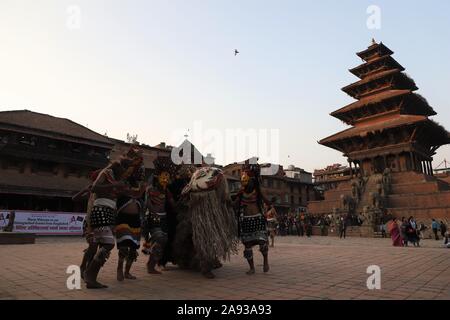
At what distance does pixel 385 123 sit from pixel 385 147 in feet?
8.32

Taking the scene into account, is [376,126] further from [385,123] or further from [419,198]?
[419,198]

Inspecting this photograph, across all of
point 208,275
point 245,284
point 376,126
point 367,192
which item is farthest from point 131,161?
point 376,126

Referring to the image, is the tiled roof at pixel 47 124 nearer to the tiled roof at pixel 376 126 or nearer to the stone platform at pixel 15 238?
the stone platform at pixel 15 238

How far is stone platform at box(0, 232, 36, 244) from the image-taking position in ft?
53.9

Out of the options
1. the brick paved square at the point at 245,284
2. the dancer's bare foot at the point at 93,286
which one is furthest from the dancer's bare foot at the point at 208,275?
the dancer's bare foot at the point at 93,286

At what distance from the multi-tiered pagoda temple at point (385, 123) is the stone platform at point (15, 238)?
29.7 metres

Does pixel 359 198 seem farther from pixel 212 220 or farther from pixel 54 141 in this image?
pixel 54 141

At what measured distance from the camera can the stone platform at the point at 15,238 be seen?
16.4 metres

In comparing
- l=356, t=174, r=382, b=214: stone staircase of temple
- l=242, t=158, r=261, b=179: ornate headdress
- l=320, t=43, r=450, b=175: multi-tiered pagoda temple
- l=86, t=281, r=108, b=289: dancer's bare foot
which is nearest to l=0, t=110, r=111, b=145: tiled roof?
l=356, t=174, r=382, b=214: stone staircase of temple

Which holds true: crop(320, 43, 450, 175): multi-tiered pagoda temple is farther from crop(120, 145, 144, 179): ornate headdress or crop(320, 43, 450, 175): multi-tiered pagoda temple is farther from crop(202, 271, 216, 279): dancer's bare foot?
crop(120, 145, 144, 179): ornate headdress

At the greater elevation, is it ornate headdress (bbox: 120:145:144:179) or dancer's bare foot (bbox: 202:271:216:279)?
ornate headdress (bbox: 120:145:144:179)

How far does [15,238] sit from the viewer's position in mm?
16891

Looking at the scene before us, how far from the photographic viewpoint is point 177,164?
7320 millimetres
